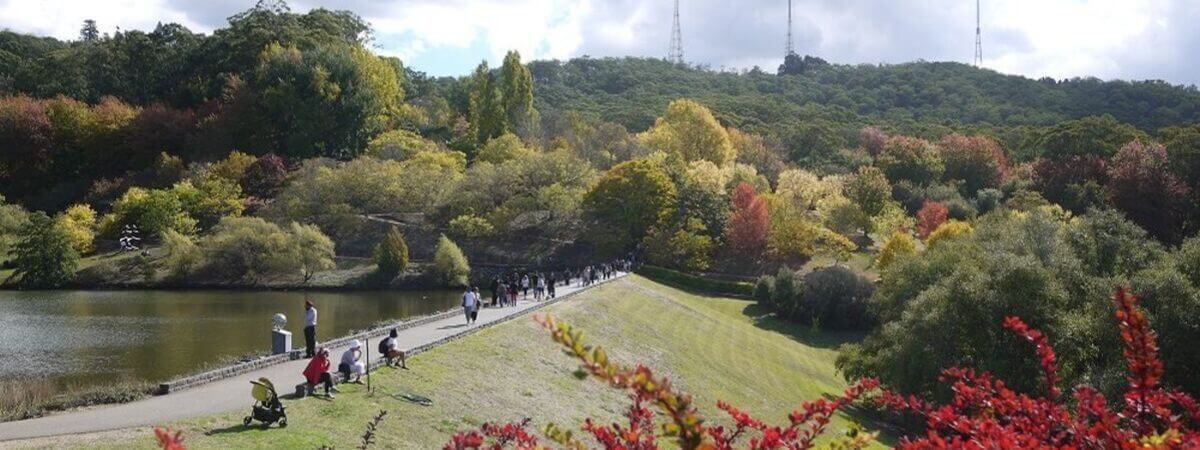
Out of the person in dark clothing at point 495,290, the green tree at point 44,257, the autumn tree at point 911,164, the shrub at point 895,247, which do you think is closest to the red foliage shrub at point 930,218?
the shrub at point 895,247

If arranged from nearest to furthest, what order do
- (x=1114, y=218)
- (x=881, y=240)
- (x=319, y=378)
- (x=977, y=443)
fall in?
(x=977, y=443) < (x=319, y=378) < (x=1114, y=218) < (x=881, y=240)

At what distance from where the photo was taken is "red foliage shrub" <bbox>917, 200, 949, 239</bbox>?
220ft

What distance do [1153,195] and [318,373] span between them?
55.5m

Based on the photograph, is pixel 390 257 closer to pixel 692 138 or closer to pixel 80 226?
pixel 80 226

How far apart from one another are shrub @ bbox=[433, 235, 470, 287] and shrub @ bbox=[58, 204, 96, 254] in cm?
2234

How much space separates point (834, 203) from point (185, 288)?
44.2m

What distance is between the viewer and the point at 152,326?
125ft

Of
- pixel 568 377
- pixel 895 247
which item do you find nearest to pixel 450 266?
pixel 895 247

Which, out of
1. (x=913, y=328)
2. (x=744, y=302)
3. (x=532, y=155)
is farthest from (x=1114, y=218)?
(x=532, y=155)

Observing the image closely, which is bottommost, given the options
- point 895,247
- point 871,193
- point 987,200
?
point 895,247

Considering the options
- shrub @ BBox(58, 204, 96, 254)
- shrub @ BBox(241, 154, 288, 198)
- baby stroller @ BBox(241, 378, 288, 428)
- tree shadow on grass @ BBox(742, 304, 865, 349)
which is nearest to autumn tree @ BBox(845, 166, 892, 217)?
tree shadow on grass @ BBox(742, 304, 865, 349)

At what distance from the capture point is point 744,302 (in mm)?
57562

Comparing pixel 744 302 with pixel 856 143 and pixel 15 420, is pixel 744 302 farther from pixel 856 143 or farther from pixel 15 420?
pixel 856 143

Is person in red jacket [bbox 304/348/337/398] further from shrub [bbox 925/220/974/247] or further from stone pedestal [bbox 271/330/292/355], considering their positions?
shrub [bbox 925/220/974/247]
